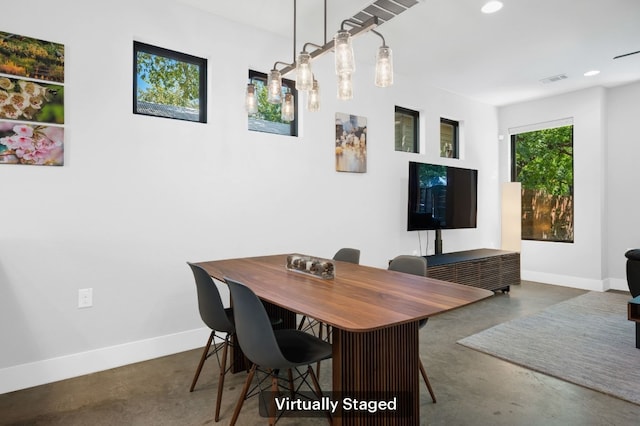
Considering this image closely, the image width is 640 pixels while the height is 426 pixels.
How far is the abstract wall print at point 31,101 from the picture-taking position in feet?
7.92

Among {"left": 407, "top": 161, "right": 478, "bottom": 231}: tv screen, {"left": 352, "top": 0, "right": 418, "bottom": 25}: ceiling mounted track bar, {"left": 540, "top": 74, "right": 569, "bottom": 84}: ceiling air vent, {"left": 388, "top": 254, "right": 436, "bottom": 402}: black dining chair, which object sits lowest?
{"left": 388, "top": 254, "right": 436, "bottom": 402}: black dining chair

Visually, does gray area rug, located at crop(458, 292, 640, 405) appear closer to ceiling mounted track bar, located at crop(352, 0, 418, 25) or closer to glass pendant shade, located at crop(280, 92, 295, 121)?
glass pendant shade, located at crop(280, 92, 295, 121)

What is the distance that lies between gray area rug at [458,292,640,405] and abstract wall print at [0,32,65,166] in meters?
3.56

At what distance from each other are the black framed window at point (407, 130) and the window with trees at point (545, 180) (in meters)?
2.23

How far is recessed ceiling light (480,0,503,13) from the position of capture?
9.98 feet

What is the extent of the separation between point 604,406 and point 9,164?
157 inches

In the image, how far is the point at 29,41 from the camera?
2.48m

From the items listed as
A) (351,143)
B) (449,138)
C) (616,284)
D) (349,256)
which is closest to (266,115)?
(351,143)

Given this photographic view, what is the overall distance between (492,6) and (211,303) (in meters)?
3.17

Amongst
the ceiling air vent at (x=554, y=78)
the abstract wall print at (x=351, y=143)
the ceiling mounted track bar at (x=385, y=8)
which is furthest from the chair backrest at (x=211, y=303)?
the ceiling air vent at (x=554, y=78)

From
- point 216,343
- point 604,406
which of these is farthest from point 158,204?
point 604,406

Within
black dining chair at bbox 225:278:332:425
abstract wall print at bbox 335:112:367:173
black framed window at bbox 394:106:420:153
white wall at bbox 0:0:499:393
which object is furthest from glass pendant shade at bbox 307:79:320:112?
black framed window at bbox 394:106:420:153

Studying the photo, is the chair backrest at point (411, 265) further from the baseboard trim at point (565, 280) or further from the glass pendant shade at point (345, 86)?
the baseboard trim at point (565, 280)

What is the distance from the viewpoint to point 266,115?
12.0 ft
